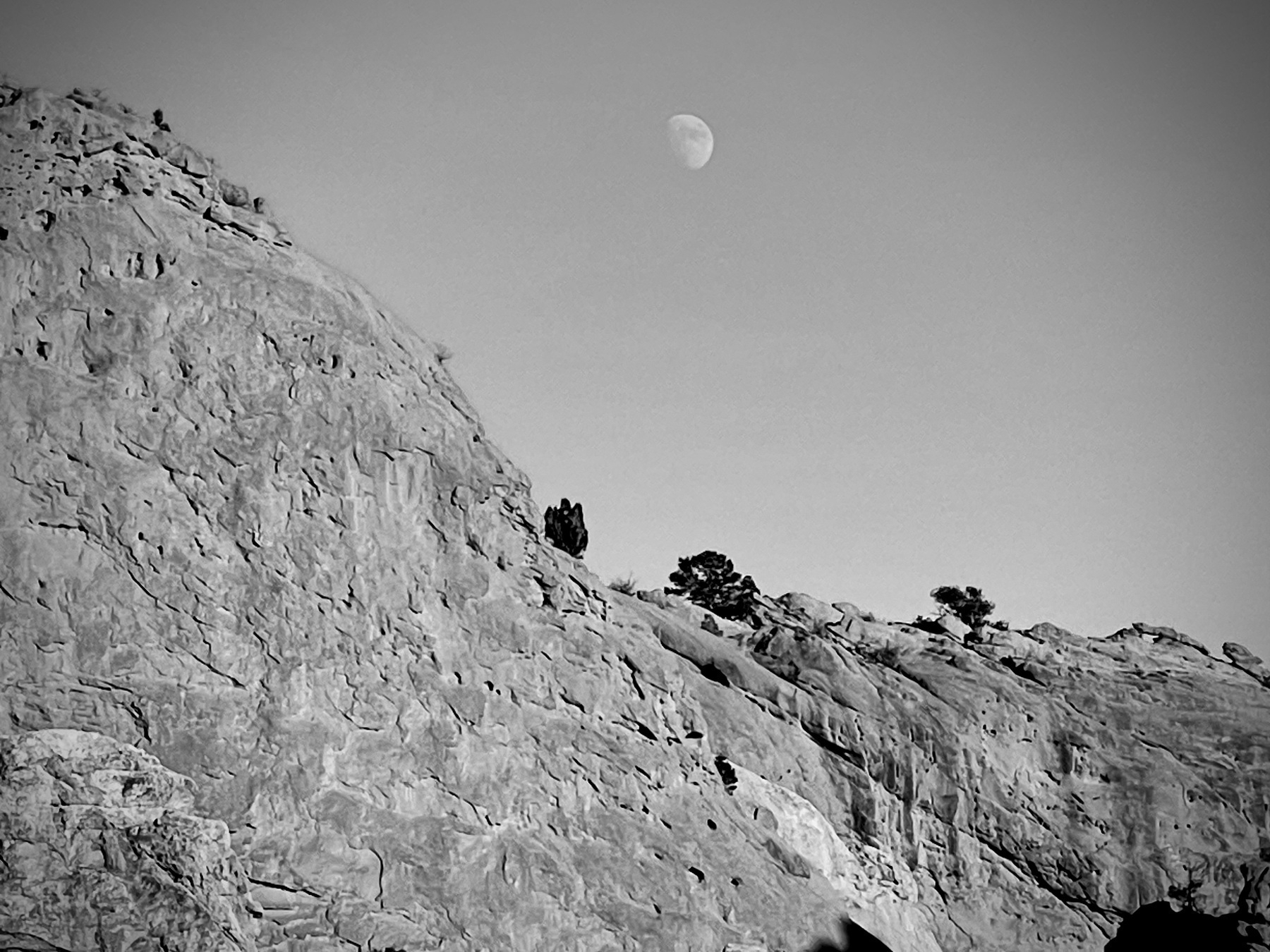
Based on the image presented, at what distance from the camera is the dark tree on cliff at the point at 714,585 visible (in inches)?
1954

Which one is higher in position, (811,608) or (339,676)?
(811,608)

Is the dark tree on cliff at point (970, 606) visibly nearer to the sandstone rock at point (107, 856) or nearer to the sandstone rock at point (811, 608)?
the sandstone rock at point (811, 608)

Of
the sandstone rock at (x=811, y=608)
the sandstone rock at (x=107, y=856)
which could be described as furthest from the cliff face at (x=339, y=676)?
the sandstone rock at (x=811, y=608)

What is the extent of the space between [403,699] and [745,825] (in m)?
10.8

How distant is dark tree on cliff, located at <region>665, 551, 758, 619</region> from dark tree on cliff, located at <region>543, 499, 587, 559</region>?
943 centimetres

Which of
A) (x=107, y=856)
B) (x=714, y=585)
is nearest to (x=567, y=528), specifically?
(x=714, y=585)

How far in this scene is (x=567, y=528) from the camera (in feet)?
140

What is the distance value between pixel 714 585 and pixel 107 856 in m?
32.5

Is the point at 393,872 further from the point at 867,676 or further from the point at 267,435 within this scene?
the point at 867,676

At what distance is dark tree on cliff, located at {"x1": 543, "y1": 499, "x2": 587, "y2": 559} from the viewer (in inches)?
1660

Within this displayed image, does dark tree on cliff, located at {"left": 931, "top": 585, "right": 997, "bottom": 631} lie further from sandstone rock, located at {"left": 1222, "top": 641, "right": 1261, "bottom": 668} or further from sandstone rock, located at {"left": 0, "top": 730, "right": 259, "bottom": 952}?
sandstone rock, located at {"left": 0, "top": 730, "right": 259, "bottom": 952}

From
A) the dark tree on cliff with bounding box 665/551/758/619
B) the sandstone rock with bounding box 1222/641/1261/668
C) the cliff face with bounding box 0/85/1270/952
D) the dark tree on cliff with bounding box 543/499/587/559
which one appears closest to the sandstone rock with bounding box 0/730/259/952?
the cliff face with bounding box 0/85/1270/952

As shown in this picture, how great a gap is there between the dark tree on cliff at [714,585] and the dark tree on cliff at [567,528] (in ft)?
30.9

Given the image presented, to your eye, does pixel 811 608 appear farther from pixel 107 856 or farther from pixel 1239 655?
pixel 107 856
